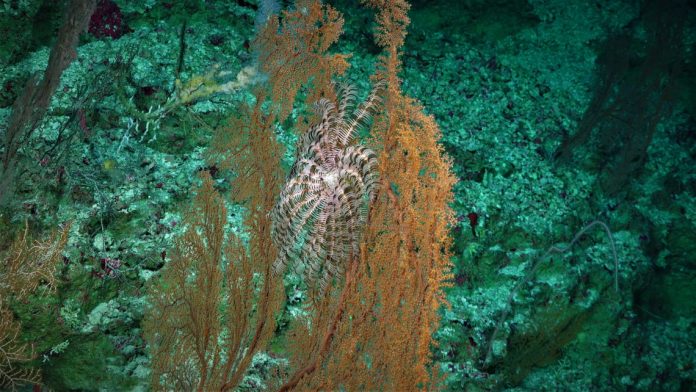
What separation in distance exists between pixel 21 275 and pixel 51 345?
1.30 meters

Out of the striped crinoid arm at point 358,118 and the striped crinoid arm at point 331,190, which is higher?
the striped crinoid arm at point 358,118

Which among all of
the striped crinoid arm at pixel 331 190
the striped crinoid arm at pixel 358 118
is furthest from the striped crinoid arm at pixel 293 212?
the striped crinoid arm at pixel 358 118

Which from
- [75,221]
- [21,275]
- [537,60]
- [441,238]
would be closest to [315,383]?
[441,238]

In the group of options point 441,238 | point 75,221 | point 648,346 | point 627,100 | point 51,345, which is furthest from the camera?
point 627,100

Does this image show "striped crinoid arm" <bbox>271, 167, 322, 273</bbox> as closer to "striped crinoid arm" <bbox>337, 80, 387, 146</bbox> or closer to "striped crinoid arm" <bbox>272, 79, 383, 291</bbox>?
"striped crinoid arm" <bbox>272, 79, 383, 291</bbox>

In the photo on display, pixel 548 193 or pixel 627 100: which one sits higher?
pixel 627 100

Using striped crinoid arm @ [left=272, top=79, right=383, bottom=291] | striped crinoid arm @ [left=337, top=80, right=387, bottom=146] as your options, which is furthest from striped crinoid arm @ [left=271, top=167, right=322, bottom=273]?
striped crinoid arm @ [left=337, top=80, right=387, bottom=146]

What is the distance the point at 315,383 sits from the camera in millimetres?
2295

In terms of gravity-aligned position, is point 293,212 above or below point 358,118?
below

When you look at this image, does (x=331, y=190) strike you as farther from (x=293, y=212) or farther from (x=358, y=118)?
(x=358, y=118)

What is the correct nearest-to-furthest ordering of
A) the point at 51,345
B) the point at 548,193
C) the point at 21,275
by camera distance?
the point at 21,275 < the point at 51,345 < the point at 548,193

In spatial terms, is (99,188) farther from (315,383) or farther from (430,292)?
(430,292)

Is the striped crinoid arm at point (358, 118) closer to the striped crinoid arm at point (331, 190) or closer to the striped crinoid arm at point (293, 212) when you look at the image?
the striped crinoid arm at point (331, 190)

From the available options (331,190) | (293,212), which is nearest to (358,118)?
(331,190)
